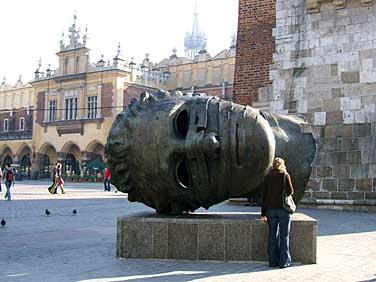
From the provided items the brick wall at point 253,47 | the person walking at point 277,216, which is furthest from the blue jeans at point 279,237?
the brick wall at point 253,47

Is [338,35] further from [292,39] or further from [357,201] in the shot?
[357,201]

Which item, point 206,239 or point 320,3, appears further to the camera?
point 320,3

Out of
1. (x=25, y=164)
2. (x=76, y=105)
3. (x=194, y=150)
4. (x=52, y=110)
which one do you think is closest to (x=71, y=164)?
(x=52, y=110)

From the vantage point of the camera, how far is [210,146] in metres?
5.77

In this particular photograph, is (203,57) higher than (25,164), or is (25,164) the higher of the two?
(203,57)

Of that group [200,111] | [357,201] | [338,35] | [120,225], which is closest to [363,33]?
[338,35]

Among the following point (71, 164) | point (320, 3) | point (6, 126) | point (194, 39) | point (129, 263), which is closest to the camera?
point (129, 263)

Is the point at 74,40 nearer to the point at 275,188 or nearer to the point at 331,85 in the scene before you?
the point at 331,85

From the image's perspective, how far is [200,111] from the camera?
6.09 metres

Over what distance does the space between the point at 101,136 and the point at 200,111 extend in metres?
42.0

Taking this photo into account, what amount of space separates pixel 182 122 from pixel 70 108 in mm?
46286

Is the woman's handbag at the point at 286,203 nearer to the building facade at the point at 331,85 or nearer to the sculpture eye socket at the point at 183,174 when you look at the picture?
the sculpture eye socket at the point at 183,174

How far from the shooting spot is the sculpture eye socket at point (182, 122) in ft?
20.0

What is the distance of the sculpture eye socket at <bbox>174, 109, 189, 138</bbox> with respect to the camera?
611 cm
